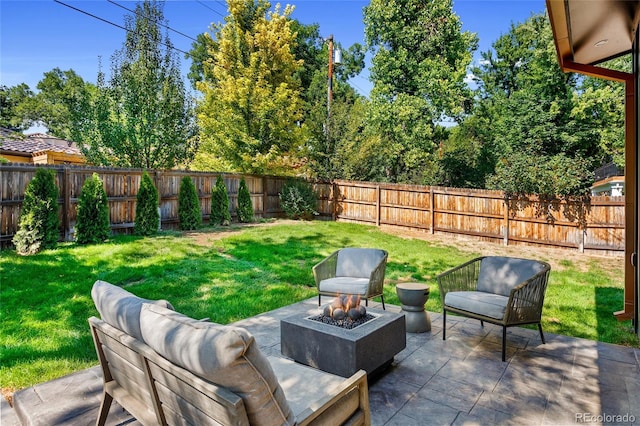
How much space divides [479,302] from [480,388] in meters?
0.99

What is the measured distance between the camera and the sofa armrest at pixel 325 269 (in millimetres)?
4793

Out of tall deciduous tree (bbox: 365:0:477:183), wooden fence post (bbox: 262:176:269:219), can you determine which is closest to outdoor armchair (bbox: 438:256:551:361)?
wooden fence post (bbox: 262:176:269:219)

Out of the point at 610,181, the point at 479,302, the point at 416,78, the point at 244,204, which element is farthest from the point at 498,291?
the point at 416,78

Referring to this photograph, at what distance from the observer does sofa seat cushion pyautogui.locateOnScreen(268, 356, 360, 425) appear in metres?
1.72

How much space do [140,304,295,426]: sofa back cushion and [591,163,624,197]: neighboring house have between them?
14.4 metres

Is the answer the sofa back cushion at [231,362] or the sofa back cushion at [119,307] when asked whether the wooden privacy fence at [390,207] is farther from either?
the sofa back cushion at [231,362]

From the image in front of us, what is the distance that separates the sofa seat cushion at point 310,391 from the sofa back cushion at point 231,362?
28cm

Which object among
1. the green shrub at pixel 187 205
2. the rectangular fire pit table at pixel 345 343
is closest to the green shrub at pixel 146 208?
the green shrub at pixel 187 205

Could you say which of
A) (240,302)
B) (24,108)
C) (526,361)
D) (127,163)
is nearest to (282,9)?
(127,163)

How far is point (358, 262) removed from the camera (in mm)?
4910

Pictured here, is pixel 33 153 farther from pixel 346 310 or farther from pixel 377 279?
pixel 346 310

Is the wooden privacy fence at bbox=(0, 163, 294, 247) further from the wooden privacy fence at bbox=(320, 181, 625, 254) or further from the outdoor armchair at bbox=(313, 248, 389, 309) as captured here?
the outdoor armchair at bbox=(313, 248, 389, 309)

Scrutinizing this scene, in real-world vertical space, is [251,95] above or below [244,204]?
above

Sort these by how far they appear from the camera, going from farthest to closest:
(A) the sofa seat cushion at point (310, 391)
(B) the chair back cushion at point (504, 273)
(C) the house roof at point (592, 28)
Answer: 1. (B) the chair back cushion at point (504, 273)
2. (C) the house roof at point (592, 28)
3. (A) the sofa seat cushion at point (310, 391)
